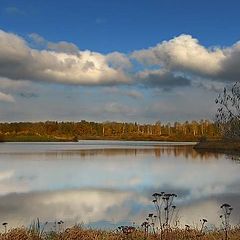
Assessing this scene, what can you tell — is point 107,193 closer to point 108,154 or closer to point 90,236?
point 90,236

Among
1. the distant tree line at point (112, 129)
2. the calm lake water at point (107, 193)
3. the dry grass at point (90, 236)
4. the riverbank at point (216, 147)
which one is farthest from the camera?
the distant tree line at point (112, 129)

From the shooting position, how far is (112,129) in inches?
4766

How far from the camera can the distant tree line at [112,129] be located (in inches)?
3971

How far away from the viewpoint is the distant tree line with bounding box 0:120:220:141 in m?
101

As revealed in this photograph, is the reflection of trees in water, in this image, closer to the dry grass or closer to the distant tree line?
the dry grass

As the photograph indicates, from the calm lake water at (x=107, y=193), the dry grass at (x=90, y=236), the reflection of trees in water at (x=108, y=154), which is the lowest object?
the calm lake water at (x=107, y=193)

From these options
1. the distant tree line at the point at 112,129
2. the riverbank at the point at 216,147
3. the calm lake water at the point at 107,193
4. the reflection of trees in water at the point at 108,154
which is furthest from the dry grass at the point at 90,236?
the distant tree line at the point at 112,129

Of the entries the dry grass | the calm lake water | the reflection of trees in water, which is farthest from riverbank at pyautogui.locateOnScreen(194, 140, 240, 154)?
the dry grass

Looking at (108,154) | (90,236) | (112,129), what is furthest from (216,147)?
(112,129)

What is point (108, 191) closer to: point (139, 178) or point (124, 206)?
point (124, 206)

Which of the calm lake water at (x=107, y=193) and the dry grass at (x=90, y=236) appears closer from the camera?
the dry grass at (x=90, y=236)

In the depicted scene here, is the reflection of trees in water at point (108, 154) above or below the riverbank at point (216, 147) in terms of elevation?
below

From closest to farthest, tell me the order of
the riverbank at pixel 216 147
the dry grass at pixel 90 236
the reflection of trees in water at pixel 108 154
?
the dry grass at pixel 90 236 < the reflection of trees in water at pixel 108 154 < the riverbank at pixel 216 147

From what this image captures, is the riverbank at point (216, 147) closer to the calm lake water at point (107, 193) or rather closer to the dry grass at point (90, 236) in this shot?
the calm lake water at point (107, 193)
